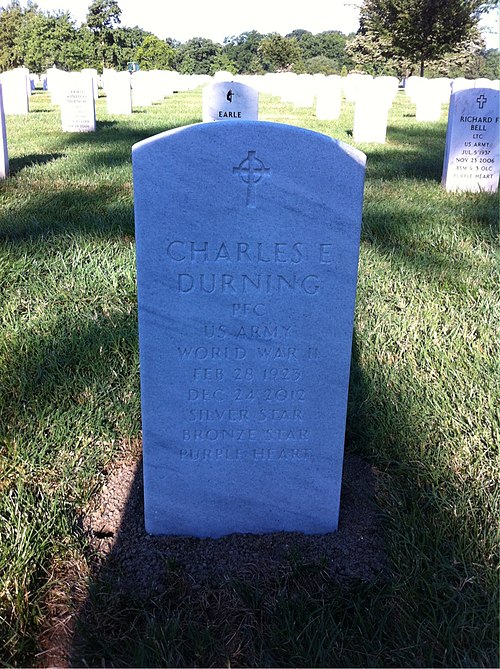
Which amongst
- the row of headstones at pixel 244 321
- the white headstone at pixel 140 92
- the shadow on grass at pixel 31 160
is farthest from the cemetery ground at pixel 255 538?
the white headstone at pixel 140 92

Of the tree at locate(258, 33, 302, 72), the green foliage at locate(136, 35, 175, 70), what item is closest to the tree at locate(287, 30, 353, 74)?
the tree at locate(258, 33, 302, 72)

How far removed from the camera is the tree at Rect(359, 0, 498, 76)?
31.5 metres

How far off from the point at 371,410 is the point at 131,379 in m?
1.13

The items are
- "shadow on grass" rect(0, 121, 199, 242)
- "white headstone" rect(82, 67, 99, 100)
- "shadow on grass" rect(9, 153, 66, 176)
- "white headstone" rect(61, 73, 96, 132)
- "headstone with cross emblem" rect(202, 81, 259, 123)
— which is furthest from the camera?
"white headstone" rect(82, 67, 99, 100)

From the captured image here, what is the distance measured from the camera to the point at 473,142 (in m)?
7.18

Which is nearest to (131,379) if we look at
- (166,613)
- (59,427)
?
(59,427)

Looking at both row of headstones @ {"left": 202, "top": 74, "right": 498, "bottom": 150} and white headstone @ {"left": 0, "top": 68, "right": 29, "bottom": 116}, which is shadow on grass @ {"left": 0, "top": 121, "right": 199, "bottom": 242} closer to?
row of headstones @ {"left": 202, "top": 74, "right": 498, "bottom": 150}

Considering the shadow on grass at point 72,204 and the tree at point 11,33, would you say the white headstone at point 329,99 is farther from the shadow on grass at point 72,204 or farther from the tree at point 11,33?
the tree at point 11,33

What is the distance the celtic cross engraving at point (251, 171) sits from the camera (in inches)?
72.3

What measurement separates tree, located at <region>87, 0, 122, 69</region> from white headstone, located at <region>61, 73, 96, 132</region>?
3922 cm

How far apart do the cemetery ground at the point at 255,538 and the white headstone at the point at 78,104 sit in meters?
7.78

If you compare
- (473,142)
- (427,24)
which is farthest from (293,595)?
(427,24)

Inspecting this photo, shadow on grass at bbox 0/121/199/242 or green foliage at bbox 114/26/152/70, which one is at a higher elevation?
green foliage at bbox 114/26/152/70

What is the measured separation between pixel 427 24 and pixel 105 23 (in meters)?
27.8
